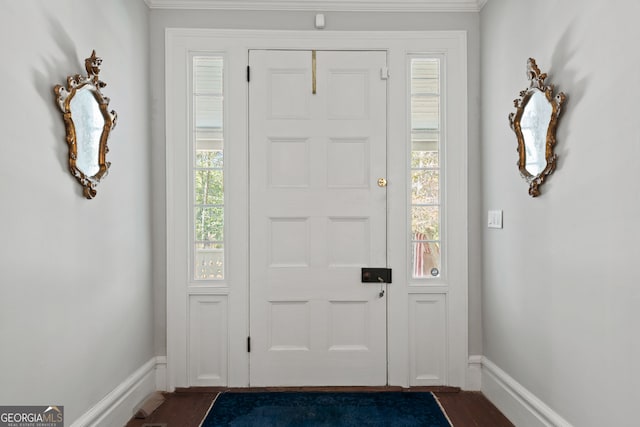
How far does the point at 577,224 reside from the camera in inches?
75.1

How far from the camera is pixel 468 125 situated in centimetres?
299

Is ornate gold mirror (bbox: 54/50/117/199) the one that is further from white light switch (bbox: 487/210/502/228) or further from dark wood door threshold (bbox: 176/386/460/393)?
white light switch (bbox: 487/210/502/228)

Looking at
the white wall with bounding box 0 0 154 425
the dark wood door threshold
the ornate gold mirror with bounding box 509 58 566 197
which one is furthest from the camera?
the dark wood door threshold

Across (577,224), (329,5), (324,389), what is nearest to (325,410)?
(324,389)

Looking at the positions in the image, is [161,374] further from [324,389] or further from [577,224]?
[577,224]

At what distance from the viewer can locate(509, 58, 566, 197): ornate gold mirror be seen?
80.7 inches

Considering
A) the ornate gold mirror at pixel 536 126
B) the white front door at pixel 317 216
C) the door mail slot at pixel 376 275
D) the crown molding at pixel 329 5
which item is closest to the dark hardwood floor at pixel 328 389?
the white front door at pixel 317 216

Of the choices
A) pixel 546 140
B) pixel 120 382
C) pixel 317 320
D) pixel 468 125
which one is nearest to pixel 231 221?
pixel 317 320

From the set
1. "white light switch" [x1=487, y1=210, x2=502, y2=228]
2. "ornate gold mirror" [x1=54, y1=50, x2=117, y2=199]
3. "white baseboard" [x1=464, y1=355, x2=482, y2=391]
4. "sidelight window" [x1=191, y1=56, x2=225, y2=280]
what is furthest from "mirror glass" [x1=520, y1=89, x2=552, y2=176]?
"ornate gold mirror" [x1=54, y1=50, x2=117, y2=199]

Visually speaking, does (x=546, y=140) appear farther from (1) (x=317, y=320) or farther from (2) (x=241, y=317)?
(2) (x=241, y=317)

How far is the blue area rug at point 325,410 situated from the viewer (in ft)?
8.21

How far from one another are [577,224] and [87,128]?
2.21 metres

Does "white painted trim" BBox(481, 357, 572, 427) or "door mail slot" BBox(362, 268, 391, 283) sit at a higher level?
"door mail slot" BBox(362, 268, 391, 283)

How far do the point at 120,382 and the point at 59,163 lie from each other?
1.29m
